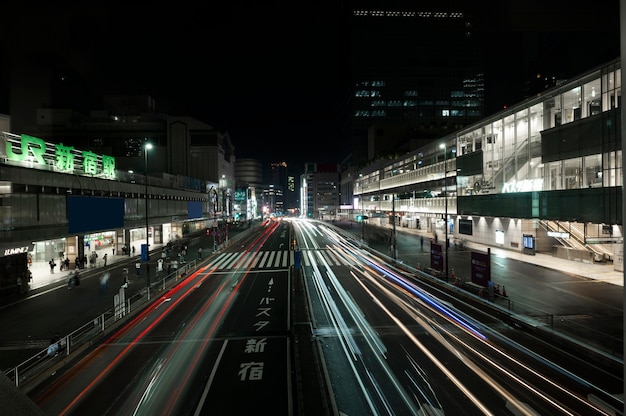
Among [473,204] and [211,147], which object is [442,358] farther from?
[211,147]

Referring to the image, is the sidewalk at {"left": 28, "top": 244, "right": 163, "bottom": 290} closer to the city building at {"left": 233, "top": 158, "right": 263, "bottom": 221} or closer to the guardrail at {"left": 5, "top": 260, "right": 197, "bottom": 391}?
the guardrail at {"left": 5, "top": 260, "right": 197, "bottom": 391}

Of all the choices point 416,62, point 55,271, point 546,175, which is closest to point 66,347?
point 55,271

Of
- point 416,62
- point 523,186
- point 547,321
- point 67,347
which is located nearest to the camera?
point 67,347

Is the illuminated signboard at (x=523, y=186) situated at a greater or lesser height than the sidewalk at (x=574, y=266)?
greater

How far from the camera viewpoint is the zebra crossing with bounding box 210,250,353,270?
34094 mm

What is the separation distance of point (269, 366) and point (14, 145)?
23.0 metres

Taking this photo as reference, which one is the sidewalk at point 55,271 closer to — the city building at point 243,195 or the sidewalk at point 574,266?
the sidewalk at point 574,266

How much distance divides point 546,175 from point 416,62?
4433 inches

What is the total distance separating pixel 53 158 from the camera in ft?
85.7

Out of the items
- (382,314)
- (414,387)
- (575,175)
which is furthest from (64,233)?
(575,175)

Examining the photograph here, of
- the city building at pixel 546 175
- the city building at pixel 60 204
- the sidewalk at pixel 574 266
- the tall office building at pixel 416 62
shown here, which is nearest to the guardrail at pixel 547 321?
the city building at pixel 546 175

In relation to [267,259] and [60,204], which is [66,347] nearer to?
[60,204]

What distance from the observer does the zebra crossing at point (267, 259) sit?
34094 mm

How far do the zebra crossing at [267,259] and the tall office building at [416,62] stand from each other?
8975 centimetres
